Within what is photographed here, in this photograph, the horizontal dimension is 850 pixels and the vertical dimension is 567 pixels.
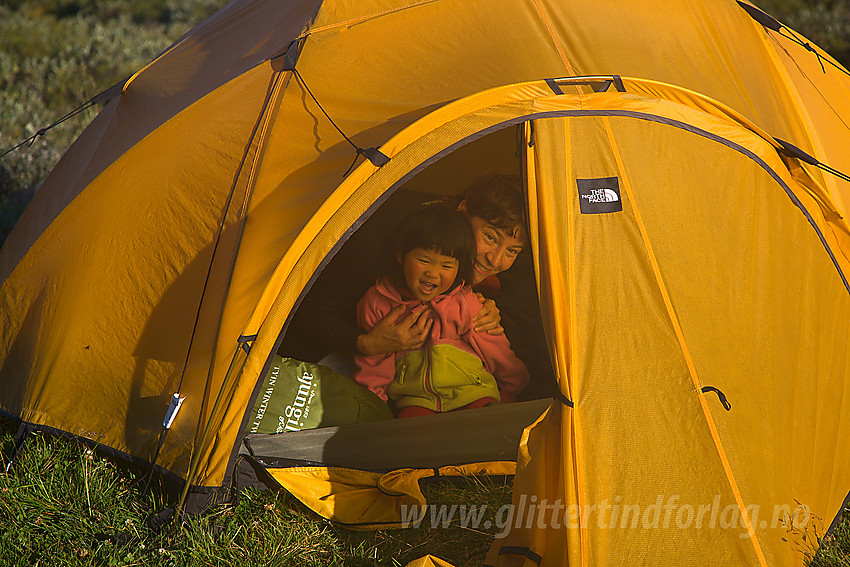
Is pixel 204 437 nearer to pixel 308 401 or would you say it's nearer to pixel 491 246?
pixel 308 401

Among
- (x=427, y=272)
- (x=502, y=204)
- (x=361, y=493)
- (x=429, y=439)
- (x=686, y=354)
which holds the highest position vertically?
(x=502, y=204)

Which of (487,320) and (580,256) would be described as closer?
(580,256)

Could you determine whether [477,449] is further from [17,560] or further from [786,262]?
[17,560]

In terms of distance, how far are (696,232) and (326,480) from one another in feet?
5.82

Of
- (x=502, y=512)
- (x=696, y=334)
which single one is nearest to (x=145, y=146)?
(x=502, y=512)

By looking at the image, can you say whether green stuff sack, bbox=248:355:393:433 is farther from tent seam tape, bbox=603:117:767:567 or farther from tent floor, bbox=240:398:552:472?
tent seam tape, bbox=603:117:767:567

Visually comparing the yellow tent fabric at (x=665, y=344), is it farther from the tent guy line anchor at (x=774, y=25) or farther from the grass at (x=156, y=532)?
the tent guy line anchor at (x=774, y=25)

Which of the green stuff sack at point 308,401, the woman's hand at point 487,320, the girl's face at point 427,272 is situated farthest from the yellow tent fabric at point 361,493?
the girl's face at point 427,272

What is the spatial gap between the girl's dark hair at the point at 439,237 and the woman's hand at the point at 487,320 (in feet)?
0.58

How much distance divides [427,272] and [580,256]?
0.93 metres

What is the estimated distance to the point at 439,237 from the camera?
10.9ft

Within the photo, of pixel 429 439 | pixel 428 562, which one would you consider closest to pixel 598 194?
pixel 429 439

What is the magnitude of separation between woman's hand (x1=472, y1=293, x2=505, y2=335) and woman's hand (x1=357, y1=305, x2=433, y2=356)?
0.75 feet

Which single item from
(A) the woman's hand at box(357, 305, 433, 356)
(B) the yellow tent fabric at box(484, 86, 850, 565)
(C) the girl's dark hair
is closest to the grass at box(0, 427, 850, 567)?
(B) the yellow tent fabric at box(484, 86, 850, 565)
